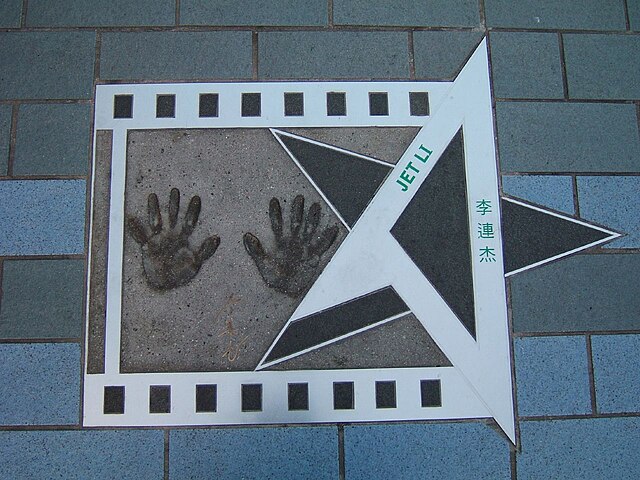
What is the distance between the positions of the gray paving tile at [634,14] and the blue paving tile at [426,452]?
2.04 m

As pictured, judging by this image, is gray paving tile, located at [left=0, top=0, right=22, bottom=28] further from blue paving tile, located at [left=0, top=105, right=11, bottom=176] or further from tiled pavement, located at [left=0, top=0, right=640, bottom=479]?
blue paving tile, located at [left=0, top=105, right=11, bottom=176]

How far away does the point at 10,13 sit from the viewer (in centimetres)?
201

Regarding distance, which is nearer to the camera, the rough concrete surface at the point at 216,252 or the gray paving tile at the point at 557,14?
the rough concrete surface at the point at 216,252

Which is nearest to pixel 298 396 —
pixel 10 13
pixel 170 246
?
pixel 170 246

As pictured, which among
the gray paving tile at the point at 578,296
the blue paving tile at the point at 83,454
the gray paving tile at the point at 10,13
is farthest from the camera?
the gray paving tile at the point at 10,13

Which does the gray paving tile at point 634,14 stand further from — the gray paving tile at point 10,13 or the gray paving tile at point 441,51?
the gray paving tile at point 10,13

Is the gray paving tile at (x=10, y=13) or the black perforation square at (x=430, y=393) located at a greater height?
the gray paving tile at (x=10, y=13)

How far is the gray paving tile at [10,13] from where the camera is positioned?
2004mm

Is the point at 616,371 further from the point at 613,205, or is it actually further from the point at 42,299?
the point at 42,299

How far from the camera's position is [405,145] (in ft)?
6.43

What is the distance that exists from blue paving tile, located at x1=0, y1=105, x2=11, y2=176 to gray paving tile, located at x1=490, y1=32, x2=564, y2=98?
2233 millimetres

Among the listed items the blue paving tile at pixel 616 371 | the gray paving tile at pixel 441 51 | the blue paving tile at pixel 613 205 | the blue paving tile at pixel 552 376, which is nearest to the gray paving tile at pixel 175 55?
the gray paving tile at pixel 441 51

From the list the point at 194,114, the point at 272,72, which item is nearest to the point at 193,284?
the point at 194,114

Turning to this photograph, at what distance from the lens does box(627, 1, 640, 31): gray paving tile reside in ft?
6.89
